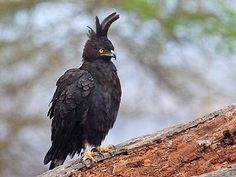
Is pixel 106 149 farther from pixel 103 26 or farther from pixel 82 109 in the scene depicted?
pixel 103 26

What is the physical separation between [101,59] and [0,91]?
5.87 meters

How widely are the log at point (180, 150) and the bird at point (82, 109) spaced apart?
66 cm

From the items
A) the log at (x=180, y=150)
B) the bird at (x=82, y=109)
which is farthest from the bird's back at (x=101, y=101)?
the log at (x=180, y=150)

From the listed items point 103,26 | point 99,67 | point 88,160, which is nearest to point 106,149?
point 88,160

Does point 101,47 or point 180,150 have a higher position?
point 101,47

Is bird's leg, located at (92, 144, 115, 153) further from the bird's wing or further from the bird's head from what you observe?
the bird's head

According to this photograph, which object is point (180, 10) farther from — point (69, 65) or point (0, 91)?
point (0, 91)

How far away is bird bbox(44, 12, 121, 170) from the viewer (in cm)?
630

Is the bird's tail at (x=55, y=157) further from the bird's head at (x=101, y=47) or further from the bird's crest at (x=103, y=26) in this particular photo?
the bird's crest at (x=103, y=26)

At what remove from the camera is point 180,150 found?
5.46 meters

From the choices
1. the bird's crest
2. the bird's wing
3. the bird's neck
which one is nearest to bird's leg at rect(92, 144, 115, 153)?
the bird's wing

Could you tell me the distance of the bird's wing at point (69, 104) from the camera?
20.6 ft

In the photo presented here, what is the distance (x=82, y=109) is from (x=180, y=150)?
1148 millimetres

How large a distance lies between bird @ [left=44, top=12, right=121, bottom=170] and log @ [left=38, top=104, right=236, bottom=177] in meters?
0.66
